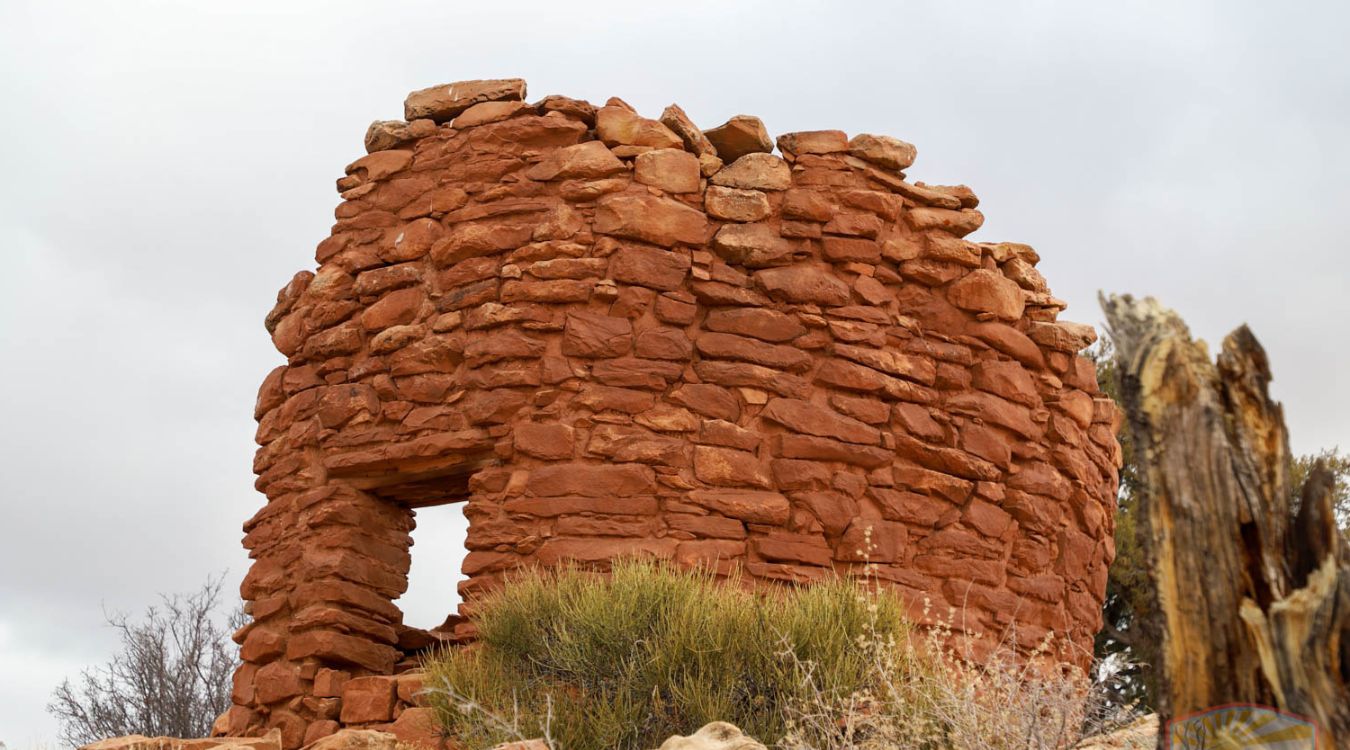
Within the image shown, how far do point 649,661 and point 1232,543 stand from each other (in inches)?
103

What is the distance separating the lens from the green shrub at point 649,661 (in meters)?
5.23

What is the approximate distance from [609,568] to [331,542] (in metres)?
1.58

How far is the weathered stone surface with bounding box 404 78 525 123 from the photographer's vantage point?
7418 millimetres

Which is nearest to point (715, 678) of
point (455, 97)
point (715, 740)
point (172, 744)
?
point (715, 740)

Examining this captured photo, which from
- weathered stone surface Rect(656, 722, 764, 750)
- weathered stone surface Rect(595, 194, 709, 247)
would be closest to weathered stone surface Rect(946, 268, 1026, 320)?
weathered stone surface Rect(595, 194, 709, 247)

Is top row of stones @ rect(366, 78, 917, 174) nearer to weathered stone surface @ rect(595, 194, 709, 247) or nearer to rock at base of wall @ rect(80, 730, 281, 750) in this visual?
weathered stone surface @ rect(595, 194, 709, 247)

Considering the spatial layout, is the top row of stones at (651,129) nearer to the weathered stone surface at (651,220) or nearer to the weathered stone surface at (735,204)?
the weathered stone surface at (735,204)

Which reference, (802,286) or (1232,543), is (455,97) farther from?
(1232,543)

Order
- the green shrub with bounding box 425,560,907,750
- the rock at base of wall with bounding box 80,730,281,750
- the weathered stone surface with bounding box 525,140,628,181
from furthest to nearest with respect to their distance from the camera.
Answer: the weathered stone surface with bounding box 525,140,628,181, the rock at base of wall with bounding box 80,730,281,750, the green shrub with bounding box 425,560,907,750

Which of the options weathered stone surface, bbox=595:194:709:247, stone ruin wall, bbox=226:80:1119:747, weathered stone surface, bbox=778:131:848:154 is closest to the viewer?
stone ruin wall, bbox=226:80:1119:747

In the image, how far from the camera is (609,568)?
641 cm

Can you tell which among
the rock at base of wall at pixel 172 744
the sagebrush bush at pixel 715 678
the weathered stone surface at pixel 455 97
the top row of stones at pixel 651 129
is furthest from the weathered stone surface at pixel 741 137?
the rock at base of wall at pixel 172 744

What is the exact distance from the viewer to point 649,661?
5.36 meters

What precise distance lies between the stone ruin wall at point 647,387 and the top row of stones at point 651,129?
0.05 feet
